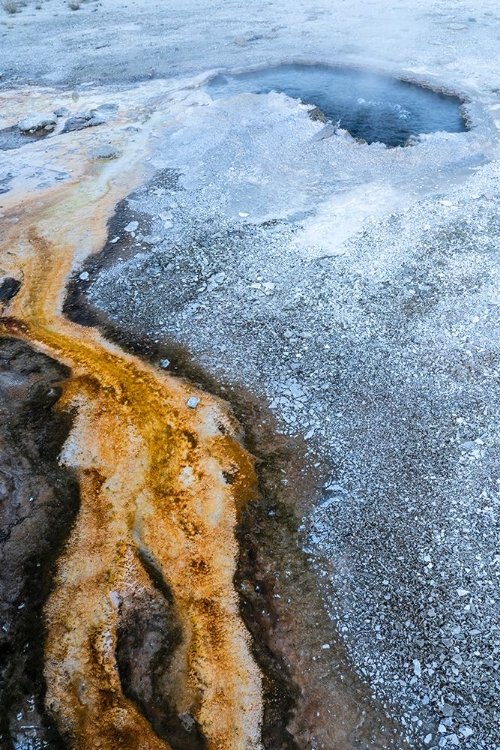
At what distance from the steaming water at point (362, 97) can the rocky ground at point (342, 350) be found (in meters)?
0.61

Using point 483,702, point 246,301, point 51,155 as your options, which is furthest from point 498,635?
point 51,155

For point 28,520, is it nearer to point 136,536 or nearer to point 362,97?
point 136,536

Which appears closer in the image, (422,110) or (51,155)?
(51,155)

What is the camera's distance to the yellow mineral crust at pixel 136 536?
4.52 metres

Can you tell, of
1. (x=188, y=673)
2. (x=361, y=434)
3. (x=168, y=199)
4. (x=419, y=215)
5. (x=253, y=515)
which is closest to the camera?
(x=188, y=673)

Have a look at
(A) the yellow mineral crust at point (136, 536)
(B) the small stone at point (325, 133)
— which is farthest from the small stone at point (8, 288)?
(B) the small stone at point (325, 133)

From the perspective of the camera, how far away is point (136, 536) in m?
5.69

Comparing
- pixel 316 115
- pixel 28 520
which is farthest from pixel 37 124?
pixel 28 520

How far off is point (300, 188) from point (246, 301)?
380 centimetres

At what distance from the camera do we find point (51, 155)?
12.1m

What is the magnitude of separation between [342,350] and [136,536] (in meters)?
3.99

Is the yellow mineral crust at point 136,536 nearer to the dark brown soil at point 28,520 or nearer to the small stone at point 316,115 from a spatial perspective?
the dark brown soil at point 28,520

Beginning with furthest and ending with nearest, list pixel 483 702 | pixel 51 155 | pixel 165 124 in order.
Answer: pixel 165 124 → pixel 51 155 → pixel 483 702

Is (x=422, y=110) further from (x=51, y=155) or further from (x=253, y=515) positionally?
(x=253, y=515)
